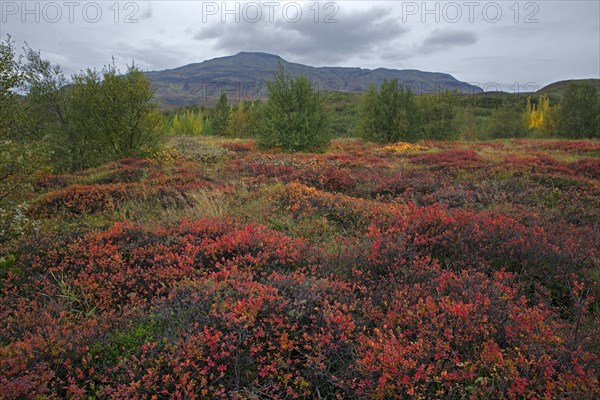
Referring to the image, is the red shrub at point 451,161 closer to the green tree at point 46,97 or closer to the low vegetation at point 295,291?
the low vegetation at point 295,291

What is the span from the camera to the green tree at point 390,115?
26.4 m

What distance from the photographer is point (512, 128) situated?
39531 mm

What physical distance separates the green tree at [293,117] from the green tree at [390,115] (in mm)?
7051

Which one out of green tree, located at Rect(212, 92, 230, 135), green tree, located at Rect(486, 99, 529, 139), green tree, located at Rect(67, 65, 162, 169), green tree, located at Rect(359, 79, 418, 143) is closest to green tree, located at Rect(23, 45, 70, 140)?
green tree, located at Rect(67, 65, 162, 169)

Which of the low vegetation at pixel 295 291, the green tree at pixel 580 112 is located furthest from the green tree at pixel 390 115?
the low vegetation at pixel 295 291

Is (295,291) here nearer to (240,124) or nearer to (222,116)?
(240,124)

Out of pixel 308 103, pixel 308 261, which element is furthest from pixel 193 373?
pixel 308 103

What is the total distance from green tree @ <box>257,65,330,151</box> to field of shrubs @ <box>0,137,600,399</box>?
13931 millimetres

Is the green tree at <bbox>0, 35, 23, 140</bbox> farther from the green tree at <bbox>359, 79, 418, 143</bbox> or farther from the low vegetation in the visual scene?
the green tree at <bbox>359, 79, 418, 143</bbox>

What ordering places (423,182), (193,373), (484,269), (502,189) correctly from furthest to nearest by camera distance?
(423,182)
(502,189)
(484,269)
(193,373)

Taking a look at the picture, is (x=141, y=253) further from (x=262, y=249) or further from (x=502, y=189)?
(x=502, y=189)

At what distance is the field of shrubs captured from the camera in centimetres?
221

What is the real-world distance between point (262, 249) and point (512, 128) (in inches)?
1740

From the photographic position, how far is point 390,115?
26734 mm
